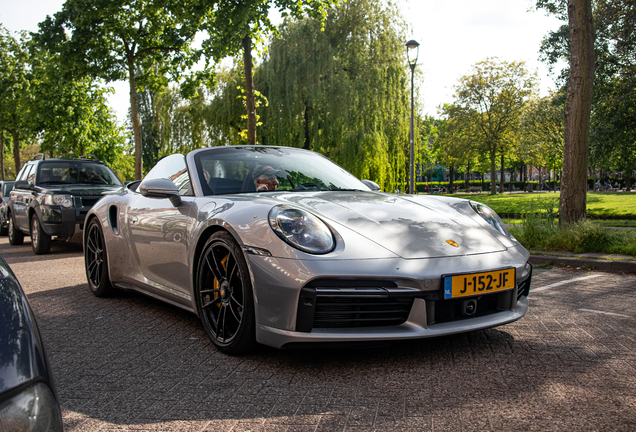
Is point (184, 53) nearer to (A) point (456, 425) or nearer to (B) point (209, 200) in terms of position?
(B) point (209, 200)

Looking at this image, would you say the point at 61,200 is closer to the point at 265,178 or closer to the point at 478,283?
the point at 265,178

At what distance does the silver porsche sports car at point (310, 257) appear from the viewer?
265cm

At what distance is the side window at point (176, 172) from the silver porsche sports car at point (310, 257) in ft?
0.07

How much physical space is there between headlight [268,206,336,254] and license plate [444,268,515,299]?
65cm

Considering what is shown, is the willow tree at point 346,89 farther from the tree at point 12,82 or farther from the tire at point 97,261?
the tree at point 12,82

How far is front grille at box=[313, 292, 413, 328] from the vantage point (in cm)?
263

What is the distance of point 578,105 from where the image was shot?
8023 millimetres

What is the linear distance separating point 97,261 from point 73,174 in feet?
19.2

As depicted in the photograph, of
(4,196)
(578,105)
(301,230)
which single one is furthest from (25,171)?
(578,105)

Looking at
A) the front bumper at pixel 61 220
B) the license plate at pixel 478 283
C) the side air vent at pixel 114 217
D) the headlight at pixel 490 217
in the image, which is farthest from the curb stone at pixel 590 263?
the front bumper at pixel 61 220

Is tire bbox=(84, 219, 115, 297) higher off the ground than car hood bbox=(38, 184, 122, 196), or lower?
lower

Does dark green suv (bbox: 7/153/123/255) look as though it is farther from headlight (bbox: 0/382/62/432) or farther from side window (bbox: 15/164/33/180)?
headlight (bbox: 0/382/62/432)

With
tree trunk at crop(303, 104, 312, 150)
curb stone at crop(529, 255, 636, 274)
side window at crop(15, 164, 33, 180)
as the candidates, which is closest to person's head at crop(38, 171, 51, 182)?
side window at crop(15, 164, 33, 180)

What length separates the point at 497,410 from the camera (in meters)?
2.24
